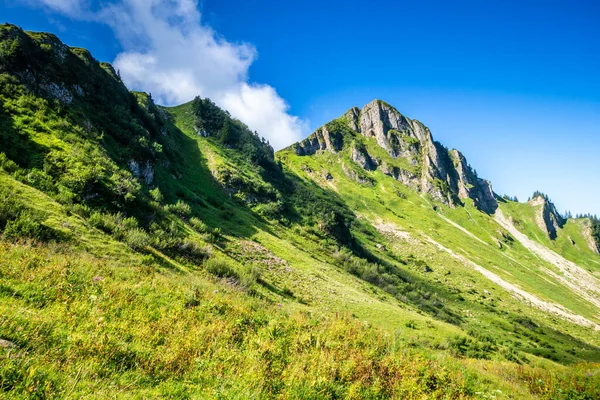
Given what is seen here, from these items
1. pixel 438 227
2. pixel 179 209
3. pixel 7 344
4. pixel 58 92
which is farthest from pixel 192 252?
pixel 438 227

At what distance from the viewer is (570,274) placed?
151m

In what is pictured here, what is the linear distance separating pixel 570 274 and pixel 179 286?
A: 214224mm

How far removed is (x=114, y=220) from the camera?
17797mm

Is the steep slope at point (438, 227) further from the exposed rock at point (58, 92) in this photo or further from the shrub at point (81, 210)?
the exposed rock at point (58, 92)

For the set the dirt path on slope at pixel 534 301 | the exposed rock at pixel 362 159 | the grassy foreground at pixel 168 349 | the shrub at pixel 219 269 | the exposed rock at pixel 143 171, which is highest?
the exposed rock at pixel 362 159

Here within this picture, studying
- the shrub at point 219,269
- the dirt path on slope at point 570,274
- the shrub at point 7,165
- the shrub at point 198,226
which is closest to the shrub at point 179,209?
the shrub at point 198,226

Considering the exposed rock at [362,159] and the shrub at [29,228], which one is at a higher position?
the exposed rock at [362,159]

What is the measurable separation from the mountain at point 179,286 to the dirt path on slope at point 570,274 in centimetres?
8532

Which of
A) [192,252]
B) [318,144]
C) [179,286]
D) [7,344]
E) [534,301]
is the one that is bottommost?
[192,252]

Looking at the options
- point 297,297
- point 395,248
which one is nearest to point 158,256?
point 297,297

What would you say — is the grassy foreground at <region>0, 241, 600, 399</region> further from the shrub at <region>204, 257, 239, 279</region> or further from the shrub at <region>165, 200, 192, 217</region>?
the shrub at <region>165, 200, 192, 217</region>

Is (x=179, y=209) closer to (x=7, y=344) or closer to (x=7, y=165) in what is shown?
(x=7, y=165)

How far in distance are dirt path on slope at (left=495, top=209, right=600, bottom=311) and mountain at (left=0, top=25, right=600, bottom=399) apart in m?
85.3

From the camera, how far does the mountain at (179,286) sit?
5.66 metres
